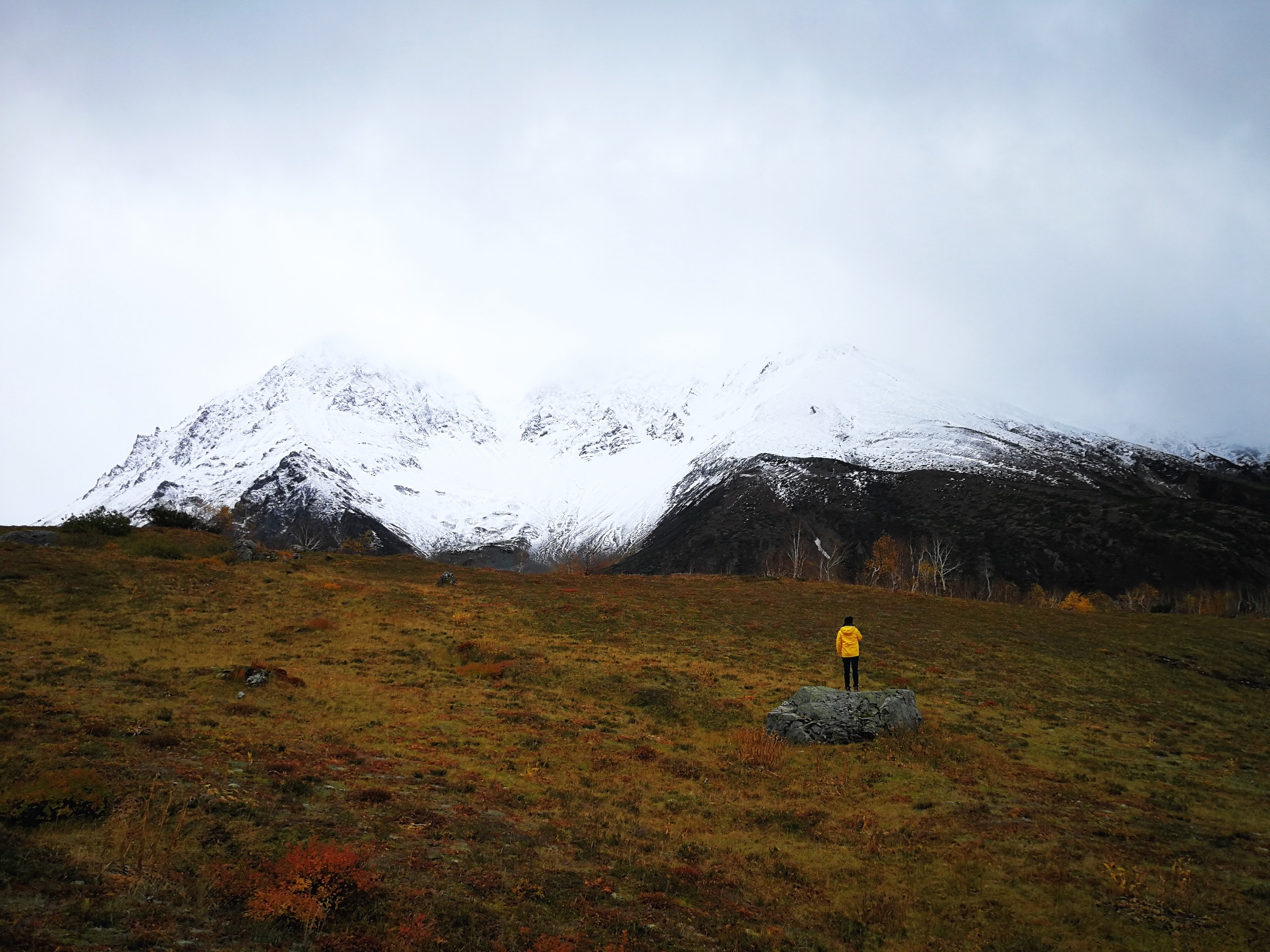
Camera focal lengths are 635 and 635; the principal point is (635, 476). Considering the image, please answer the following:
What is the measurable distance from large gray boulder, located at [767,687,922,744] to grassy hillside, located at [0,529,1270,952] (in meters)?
0.99

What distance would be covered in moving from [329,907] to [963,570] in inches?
7130

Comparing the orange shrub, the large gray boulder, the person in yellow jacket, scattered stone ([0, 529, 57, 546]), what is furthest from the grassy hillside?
scattered stone ([0, 529, 57, 546])

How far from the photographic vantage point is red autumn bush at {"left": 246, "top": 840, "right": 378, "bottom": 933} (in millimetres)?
9664

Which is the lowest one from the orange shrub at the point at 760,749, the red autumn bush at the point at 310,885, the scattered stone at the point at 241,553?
the orange shrub at the point at 760,749

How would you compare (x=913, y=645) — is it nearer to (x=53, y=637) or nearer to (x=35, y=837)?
(x=35, y=837)

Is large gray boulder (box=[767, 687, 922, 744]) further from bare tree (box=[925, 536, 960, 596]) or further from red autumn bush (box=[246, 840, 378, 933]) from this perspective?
bare tree (box=[925, 536, 960, 596])

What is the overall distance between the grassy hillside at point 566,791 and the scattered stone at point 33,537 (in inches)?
399

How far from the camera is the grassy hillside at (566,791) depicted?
35.0 feet

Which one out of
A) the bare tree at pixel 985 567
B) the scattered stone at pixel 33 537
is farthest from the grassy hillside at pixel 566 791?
the bare tree at pixel 985 567

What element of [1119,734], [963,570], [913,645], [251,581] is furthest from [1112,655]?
[963,570]

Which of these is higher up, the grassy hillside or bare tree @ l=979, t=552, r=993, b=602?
bare tree @ l=979, t=552, r=993, b=602

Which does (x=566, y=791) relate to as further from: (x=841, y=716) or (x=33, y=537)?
(x=33, y=537)

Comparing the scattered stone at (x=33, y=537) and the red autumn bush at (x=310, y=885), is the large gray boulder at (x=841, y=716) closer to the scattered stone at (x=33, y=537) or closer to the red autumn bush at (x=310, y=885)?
the red autumn bush at (x=310, y=885)

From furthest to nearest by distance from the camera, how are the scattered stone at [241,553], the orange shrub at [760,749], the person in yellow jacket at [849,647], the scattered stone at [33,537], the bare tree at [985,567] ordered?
the bare tree at [985,567] < the scattered stone at [241,553] < the scattered stone at [33,537] < the person in yellow jacket at [849,647] < the orange shrub at [760,749]
